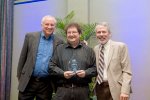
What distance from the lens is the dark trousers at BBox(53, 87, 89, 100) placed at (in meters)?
3.06

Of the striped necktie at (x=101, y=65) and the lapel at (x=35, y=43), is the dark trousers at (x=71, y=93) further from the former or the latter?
the lapel at (x=35, y=43)

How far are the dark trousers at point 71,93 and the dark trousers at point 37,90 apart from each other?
0.30 m

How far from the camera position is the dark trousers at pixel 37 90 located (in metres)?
3.38

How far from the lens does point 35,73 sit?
3.36 metres

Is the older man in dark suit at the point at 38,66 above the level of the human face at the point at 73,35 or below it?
below

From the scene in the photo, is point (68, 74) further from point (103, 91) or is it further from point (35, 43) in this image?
point (35, 43)

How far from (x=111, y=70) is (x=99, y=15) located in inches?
79.2

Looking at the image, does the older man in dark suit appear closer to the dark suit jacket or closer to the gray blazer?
the dark suit jacket

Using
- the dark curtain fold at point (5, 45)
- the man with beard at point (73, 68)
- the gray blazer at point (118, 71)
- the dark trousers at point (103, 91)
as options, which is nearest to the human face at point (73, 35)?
the man with beard at point (73, 68)

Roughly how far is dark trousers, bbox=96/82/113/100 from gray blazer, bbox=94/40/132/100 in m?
0.06

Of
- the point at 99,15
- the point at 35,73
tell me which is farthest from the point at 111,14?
the point at 35,73

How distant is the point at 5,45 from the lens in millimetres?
5773

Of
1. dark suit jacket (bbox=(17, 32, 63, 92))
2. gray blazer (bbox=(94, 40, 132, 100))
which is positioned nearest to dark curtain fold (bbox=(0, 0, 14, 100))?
dark suit jacket (bbox=(17, 32, 63, 92))

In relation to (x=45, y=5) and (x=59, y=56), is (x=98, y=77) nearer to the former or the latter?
(x=59, y=56)
